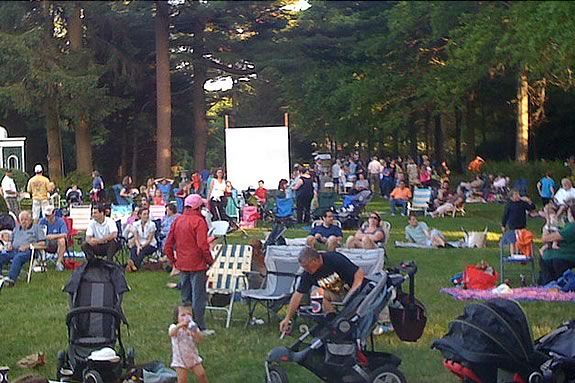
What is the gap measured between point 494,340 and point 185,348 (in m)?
2.41

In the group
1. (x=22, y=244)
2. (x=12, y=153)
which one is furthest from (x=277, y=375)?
(x=12, y=153)

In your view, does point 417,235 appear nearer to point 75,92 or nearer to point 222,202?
point 222,202

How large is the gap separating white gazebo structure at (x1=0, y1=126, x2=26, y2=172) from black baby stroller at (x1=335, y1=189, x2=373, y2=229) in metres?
13.2

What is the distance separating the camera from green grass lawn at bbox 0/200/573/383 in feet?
27.8

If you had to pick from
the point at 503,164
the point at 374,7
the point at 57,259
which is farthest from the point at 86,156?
the point at 503,164

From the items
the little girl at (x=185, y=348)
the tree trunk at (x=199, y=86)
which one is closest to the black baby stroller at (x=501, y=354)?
the little girl at (x=185, y=348)

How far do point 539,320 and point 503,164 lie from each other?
2140 cm

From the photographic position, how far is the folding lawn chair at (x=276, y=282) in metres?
10.3

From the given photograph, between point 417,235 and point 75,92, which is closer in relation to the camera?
point 75,92

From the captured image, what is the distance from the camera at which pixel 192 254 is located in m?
9.70

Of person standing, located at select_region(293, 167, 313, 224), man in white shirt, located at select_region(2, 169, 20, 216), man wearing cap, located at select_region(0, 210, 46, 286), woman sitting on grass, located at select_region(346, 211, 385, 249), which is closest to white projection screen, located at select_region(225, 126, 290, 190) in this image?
person standing, located at select_region(293, 167, 313, 224)

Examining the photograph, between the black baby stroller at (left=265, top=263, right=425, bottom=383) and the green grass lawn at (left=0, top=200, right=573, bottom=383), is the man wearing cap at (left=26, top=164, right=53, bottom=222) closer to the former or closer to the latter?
the green grass lawn at (left=0, top=200, right=573, bottom=383)

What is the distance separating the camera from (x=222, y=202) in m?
21.4

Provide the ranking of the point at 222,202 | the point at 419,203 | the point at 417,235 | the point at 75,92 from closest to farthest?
the point at 75,92 < the point at 417,235 < the point at 222,202 < the point at 419,203
